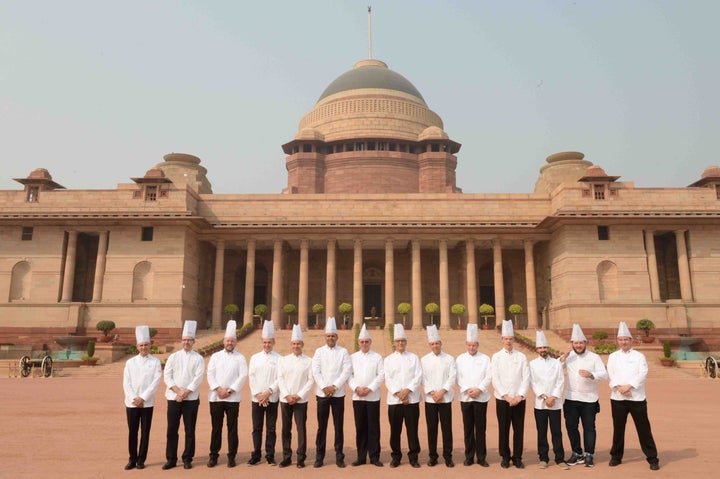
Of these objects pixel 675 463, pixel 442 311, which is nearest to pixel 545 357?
pixel 675 463

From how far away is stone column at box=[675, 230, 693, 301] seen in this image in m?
33.7

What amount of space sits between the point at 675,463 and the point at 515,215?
30.5m

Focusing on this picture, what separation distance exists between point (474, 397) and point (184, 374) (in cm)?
452

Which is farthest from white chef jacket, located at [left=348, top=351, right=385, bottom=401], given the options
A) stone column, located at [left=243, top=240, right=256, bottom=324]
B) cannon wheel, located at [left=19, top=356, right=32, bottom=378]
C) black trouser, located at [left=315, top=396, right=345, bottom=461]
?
stone column, located at [left=243, top=240, right=256, bottom=324]

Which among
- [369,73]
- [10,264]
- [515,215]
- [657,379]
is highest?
[369,73]

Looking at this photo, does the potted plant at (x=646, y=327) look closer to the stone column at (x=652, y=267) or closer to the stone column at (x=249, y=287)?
the stone column at (x=652, y=267)

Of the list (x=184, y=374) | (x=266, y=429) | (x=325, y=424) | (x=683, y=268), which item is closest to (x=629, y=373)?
(x=325, y=424)

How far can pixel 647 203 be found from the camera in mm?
35281

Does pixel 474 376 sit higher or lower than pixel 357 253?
lower

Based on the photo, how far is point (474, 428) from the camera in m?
8.67

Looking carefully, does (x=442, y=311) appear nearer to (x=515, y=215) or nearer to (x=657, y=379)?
(x=515, y=215)

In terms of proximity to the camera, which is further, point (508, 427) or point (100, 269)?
point (100, 269)

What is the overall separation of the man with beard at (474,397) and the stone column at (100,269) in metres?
30.9

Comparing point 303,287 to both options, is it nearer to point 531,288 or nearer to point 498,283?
point 498,283
